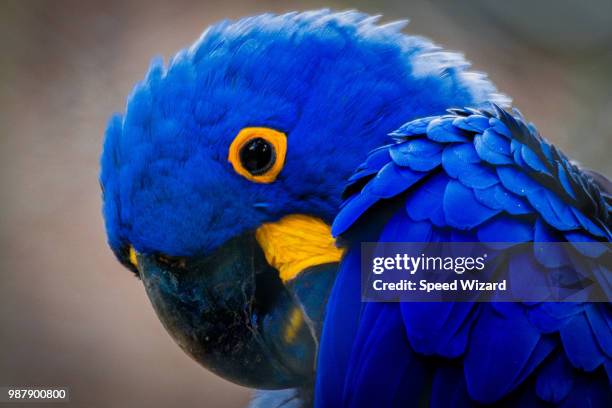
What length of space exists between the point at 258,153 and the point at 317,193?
0.25 ft

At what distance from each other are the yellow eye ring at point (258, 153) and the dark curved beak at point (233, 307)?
2.7 inches

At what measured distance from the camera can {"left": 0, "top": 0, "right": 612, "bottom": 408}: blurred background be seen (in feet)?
2.99

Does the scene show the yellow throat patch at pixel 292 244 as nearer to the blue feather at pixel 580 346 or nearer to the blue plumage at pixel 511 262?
the blue plumage at pixel 511 262

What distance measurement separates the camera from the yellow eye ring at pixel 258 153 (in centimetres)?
73

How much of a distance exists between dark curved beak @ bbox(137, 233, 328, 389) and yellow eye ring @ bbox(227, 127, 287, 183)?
0.07m

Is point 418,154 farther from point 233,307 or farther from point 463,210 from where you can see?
point 233,307

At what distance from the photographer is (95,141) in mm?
1124

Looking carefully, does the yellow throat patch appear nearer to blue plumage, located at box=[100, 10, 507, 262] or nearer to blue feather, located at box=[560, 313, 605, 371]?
blue plumage, located at box=[100, 10, 507, 262]

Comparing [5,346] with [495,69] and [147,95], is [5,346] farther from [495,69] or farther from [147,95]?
[495,69]

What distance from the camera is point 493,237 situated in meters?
0.60

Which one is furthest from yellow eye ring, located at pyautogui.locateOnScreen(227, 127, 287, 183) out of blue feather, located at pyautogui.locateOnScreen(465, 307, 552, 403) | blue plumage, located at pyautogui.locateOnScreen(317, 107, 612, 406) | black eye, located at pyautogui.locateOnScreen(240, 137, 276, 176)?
blue feather, located at pyautogui.locateOnScreen(465, 307, 552, 403)

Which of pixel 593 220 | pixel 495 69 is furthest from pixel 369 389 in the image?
pixel 495 69

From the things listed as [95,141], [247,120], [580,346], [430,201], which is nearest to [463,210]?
[430,201]

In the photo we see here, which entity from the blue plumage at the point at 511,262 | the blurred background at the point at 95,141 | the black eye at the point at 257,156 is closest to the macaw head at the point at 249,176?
the black eye at the point at 257,156
